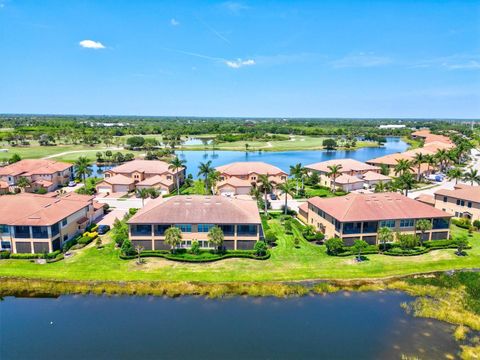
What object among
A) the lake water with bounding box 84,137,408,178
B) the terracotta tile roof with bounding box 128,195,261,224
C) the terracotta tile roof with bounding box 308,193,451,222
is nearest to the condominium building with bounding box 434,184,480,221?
the terracotta tile roof with bounding box 308,193,451,222

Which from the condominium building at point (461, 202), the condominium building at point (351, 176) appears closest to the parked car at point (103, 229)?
the condominium building at point (351, 176)

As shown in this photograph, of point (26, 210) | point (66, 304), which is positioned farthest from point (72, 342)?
point (26, 210)

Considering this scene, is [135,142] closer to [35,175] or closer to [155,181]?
[35,175]

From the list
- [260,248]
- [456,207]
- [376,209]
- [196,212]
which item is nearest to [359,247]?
[376,209]

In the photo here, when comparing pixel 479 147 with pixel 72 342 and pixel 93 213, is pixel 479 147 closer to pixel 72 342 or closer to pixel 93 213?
pixel 93 213

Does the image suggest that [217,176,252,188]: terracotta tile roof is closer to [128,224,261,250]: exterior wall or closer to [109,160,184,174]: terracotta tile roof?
[109,160,184,174]: terracotta tile roof

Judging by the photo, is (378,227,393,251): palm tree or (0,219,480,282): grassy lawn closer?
(0,219,480,282): grassy lawn
